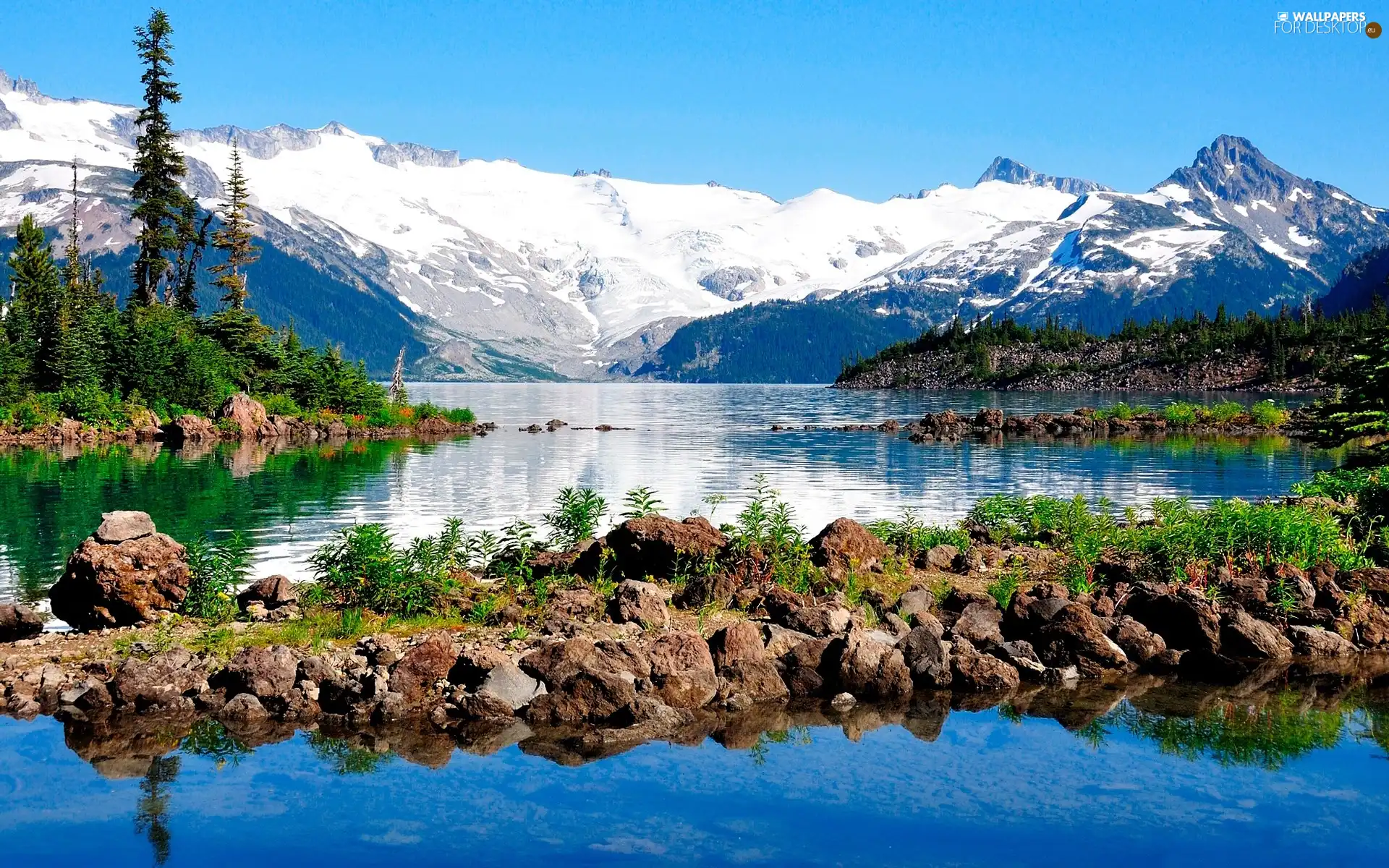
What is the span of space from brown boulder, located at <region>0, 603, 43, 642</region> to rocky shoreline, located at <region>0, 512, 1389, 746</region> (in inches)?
1.3

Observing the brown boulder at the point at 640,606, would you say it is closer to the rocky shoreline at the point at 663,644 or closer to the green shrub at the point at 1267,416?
the rocky shoreline at the point at 663,644

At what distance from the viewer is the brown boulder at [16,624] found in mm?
20922

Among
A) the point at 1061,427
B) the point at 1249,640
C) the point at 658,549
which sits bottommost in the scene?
the point at 1249,640

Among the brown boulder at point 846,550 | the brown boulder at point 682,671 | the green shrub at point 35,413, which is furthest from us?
the green shrub at point 35,413

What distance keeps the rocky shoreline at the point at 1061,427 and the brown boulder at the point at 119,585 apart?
7680cm

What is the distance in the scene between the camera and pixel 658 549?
25688mm


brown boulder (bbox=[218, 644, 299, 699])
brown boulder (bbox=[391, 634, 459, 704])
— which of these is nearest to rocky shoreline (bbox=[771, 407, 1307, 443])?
brown boulder (bbox=[391, 634, 459, 704])

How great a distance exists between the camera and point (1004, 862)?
13.3 m

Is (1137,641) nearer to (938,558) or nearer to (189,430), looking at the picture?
(938,558)

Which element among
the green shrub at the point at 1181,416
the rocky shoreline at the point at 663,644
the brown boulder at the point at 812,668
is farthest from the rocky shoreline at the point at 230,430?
the brown boulder at the point at 812,668

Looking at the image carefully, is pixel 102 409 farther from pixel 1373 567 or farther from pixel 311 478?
pixel 1373 567

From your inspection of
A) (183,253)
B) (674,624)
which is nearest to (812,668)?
(674,624)

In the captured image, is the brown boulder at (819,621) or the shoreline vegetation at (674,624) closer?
the shoreline vegetation at (674,624)

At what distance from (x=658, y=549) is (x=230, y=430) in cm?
6921
